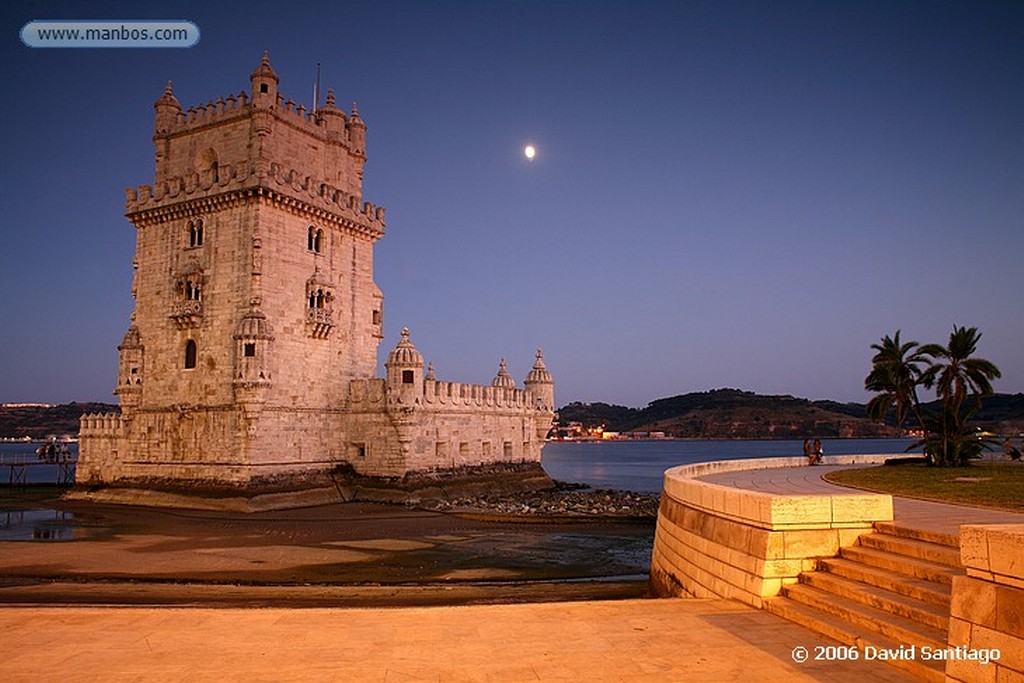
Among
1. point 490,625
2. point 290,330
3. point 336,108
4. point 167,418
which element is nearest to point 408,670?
point 490,625

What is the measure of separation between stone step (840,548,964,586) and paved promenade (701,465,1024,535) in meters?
0.84

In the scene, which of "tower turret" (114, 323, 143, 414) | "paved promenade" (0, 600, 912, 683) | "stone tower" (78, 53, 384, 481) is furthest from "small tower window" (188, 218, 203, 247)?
"paved promenade" (0, 600, 912, 683)

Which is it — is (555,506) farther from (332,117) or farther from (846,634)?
(846,634)

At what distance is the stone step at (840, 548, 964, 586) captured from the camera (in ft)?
30.8

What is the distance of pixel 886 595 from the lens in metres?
9.59

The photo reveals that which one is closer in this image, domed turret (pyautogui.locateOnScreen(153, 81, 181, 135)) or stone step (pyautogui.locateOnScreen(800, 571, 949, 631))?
stone step (pyautogui.locateOnScreen(800, 571, 949, 631))

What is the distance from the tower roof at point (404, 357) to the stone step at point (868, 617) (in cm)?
3242

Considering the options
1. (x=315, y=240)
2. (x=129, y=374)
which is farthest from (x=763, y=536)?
(x=129, y=374)

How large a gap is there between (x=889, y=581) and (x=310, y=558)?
19516mm

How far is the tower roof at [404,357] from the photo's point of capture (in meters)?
41.9

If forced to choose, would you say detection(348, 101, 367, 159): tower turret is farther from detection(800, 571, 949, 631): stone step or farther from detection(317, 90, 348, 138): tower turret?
detection(800, 571, 949, 631): stone step

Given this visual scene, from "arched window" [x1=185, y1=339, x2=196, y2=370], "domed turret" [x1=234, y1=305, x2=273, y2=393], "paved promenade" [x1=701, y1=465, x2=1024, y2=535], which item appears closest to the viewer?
"paved promenade" [x1=701, y1=465, x2=1024, y2=535]

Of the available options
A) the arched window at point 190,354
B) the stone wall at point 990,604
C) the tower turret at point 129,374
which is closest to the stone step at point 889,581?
the stone wall at point 990,604

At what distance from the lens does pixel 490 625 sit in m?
10.6
